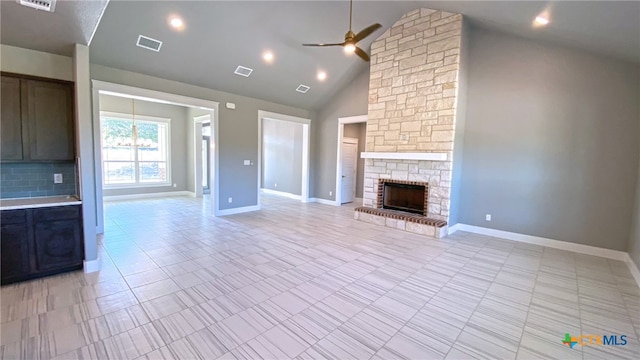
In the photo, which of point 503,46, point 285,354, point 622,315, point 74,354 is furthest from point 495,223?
point 74,354

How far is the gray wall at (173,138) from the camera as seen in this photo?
314 inches

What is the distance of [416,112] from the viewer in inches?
216

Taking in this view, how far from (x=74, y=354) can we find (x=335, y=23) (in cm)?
568

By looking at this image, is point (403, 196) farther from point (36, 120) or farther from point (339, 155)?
point (36, 120)

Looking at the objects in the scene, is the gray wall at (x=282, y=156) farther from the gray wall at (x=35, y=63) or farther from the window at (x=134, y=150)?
the gray wall at (x=35, y=63)

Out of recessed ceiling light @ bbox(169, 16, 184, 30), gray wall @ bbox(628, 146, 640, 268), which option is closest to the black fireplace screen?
gray wall @ bbox(628, 146, 640, 268)

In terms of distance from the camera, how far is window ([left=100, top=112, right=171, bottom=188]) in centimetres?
775

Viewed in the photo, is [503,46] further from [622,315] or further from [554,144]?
[622,315]

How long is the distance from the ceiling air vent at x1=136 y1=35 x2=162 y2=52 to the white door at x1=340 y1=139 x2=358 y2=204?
513cm

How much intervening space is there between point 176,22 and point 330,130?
15.8 feet

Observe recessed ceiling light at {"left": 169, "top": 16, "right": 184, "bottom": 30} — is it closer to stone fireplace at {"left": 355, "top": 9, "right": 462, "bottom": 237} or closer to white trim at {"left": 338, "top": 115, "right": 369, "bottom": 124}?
stone fireplace at {"left": 355, "top": 9, "right": 462, "bottom": 237}

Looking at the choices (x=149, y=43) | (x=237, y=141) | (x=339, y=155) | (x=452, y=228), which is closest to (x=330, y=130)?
(x=339, y=155)

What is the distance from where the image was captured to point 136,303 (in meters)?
2.63

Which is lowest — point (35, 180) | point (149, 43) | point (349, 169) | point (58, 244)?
point (58, 244)
